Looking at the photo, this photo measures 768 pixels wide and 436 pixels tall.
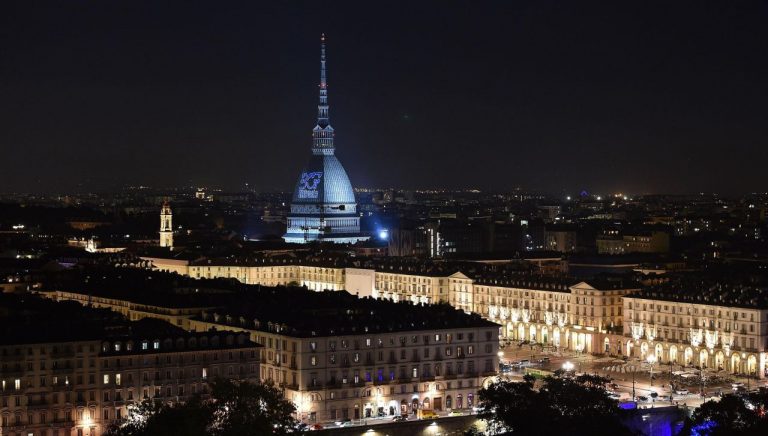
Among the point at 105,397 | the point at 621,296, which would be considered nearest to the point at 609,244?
the point at 621,296

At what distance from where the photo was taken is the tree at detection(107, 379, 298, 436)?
54500 millimetres

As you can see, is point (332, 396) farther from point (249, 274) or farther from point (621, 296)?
point (249, 274)

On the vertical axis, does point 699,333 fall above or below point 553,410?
above

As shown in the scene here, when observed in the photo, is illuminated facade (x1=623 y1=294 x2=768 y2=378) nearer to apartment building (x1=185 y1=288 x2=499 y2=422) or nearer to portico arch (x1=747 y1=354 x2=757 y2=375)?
portico arch (x1=747 y1=354 x2=757 y2=375)

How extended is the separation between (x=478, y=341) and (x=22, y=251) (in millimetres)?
59218

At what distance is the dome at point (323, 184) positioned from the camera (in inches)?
6491

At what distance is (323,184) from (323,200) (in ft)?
5.35

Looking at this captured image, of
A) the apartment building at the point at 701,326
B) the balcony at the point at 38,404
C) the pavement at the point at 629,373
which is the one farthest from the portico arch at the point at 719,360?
the balcony at the point at 38,404

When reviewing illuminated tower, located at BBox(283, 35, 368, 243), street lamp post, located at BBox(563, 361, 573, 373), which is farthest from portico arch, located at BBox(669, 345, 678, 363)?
illuminated tower, located at BBox(283, 35, 368, 243)

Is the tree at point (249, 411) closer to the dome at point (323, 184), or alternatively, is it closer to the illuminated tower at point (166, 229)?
the illuminated tower at point (166, 229)

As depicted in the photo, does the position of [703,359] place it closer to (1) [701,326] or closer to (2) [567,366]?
(1) [701,326]

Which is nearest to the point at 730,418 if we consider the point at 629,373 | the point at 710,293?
the point at 629,373

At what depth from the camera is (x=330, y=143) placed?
167250mm

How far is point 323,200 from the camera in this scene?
16438cm
